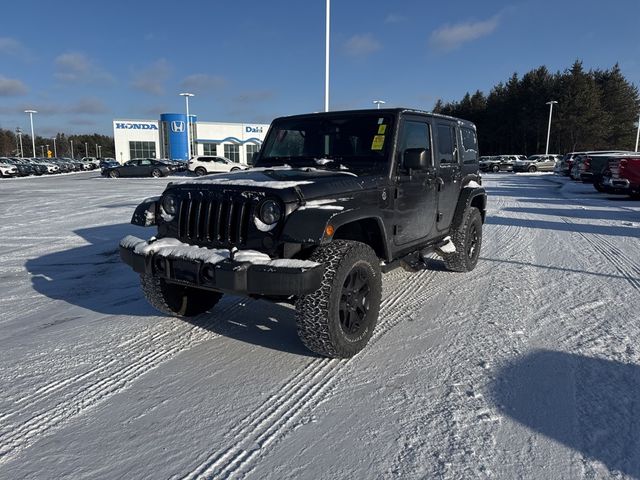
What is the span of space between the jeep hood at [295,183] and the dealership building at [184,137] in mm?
54965

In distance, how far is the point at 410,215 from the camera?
4504 mm

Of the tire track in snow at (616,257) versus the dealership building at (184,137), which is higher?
the dealership building at (184,137)

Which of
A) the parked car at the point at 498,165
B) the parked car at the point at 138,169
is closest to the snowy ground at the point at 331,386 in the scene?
the parked car at the point at 138,169

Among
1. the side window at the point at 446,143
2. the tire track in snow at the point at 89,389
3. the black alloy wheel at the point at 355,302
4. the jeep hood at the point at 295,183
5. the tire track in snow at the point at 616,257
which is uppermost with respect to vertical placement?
the side window at the point at 446,143

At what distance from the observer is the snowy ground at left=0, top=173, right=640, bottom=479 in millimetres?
2416

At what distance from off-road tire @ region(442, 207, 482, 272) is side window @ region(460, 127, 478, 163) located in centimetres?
67

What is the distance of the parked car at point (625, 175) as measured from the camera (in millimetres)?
14422

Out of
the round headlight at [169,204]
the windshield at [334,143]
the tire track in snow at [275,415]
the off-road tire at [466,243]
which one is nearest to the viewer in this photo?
the tire track in snow at [275,415]

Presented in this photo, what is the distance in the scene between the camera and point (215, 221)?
3.55 meters

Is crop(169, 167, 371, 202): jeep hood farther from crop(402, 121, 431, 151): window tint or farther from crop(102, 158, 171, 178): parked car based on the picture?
crop(102, 158, 171, 178): parked car

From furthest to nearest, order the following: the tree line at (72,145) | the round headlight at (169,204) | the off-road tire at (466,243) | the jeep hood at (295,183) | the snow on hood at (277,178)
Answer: the tree line at (72,145), the off-road tire at (466,243), the round headlight at (169,204), the snow on hood at (277,178), the jeep hood at (295,183)

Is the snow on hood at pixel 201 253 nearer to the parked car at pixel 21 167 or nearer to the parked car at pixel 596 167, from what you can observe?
the parked car at pixel 596 167

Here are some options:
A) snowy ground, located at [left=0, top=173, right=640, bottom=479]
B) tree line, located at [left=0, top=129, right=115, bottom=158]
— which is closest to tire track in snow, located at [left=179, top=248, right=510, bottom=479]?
snowy ground, located at [left=0, top=173, right=640, bottom=479]

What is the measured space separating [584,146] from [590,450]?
60.4 meters
